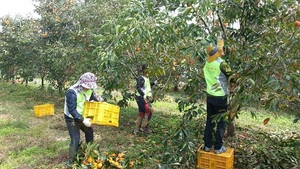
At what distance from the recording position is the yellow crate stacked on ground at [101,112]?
438cm

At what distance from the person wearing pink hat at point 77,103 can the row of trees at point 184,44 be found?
1.09 ft

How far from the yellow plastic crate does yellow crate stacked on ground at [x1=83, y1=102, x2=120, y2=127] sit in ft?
4.44

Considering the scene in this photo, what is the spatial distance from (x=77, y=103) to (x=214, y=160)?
2.08 m

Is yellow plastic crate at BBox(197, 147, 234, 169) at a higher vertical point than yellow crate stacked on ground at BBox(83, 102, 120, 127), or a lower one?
lower

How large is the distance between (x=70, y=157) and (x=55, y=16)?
6.22 metres

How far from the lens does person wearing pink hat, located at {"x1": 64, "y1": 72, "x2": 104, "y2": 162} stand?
4336 millimetres

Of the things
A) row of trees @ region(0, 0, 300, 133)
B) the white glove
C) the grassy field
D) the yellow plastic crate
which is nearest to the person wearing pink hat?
the white glove

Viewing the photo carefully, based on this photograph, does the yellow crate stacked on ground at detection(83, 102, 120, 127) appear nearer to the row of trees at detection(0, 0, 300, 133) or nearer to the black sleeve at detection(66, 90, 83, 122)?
the black sleeve at detection(66, 90, 83, 122)

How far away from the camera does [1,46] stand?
11.1 meters

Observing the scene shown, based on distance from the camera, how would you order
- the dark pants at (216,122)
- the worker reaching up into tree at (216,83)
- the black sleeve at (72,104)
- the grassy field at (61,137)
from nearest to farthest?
the worker reaching up into tree at (216,83) → the dark pants at (216,122) → the black sleeve at (72,104) → the grassy field at (61,137)

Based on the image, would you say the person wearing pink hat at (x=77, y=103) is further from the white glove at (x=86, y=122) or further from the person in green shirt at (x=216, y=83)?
the person in green shirt at (x=216, y=83)

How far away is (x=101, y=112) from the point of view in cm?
439

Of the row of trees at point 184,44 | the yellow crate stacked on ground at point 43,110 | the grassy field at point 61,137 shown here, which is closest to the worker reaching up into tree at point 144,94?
the row of trees at point 184,44

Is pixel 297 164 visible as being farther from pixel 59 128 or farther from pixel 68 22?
pixel 68 22
